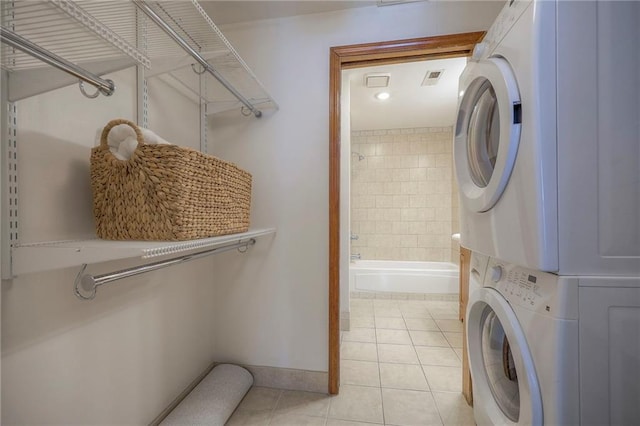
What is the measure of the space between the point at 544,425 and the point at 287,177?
141cm

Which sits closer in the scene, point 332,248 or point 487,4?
point 487,4

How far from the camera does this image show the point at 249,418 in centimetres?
134

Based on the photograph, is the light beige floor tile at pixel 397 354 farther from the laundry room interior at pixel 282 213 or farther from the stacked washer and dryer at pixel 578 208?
the stacked washer and dryer at pixel 578 208

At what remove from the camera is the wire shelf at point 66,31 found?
58cm

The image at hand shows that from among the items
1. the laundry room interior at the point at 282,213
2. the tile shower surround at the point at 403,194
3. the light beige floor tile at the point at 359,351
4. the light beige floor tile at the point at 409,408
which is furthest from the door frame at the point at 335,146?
the tile shower surround at the point at 403,194

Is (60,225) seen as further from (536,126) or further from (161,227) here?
(536,126)

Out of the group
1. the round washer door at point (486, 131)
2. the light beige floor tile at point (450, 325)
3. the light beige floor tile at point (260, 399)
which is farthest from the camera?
the light beige floor tile at point (450, 325)

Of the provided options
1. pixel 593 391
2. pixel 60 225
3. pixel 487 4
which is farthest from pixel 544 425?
pixel 487 4

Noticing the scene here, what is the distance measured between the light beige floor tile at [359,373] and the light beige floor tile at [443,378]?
0.33 metres

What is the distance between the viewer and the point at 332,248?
4.94 feet

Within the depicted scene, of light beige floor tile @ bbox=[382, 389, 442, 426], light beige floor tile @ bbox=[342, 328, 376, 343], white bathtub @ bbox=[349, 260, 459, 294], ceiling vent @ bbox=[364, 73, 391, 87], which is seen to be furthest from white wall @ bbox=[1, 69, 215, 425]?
white bathtub @ bbox=[349, 260, 459, 294]

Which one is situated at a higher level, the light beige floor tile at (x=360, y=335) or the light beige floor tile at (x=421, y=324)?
the light beige floor tile at (x=421, y=324)

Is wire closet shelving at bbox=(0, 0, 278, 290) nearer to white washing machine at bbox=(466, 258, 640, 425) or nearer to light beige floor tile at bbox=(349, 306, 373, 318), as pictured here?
white washing machine at bbox=(466, 258, 640, 425)

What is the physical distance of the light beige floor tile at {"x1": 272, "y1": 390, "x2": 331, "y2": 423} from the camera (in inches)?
54.3
